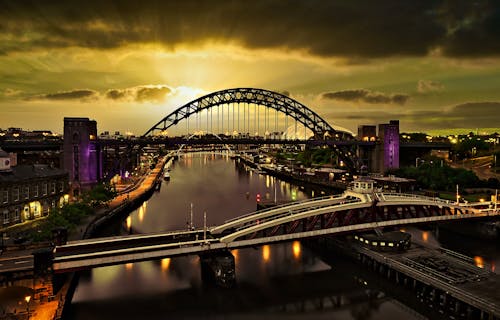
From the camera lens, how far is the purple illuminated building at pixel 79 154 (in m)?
49.5

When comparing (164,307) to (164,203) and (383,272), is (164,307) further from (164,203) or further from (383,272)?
(164,203)

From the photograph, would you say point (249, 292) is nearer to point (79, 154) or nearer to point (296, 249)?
point (296, 249)

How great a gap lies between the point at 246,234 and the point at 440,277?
36.3ft

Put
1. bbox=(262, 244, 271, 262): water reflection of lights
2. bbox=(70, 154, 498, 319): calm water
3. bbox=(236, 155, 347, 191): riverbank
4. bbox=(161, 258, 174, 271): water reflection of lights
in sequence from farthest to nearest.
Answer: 1. bbox=(236, 155, 347, 191): riverbank
2. bbox=(262, 244, 271, 262): water reflection of lights
3. bbox=(161, 258, 174, 271): water reflection of lights
4. bbox=(70, 154, 498, 319): calm water

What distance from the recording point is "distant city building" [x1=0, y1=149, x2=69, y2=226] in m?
27.8

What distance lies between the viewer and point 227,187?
6875 centimetres

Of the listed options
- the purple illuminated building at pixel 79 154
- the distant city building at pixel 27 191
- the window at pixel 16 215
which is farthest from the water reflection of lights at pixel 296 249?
the purple illuminated building at pixel 79 154

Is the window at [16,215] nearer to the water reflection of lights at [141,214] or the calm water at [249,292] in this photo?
the calm water at [249,292]

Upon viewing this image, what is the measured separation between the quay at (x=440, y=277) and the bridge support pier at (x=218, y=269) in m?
9.07

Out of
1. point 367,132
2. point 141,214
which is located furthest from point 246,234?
point 367,132

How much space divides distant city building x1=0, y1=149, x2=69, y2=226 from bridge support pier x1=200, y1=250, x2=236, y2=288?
15240 millimetres

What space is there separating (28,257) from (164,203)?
102 feet

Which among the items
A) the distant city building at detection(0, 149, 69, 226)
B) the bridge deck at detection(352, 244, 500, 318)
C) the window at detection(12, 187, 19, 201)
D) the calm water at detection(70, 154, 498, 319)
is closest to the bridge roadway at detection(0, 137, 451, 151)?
the distant city building at detection(0, 149, 69, 226)

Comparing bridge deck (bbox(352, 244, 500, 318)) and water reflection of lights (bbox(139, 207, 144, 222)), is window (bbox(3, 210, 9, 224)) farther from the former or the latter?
bridge deck (bbox(352, 244, 500, 318))
